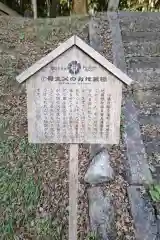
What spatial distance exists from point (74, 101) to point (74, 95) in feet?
0.16

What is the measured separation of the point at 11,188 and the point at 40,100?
1.90 m

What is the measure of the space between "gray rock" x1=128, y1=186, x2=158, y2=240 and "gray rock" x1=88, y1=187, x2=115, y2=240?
0.23 metres

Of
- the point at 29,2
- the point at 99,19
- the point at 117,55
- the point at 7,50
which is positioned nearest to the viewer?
the point at 117,55

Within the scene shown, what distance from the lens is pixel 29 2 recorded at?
13.5 meters

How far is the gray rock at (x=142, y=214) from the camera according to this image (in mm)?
3693

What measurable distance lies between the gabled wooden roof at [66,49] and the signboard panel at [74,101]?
0.03 meters

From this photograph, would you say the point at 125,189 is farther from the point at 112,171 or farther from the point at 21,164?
the point at 21,164

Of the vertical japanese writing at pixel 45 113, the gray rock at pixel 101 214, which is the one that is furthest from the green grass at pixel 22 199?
the vertical japanese writing at pixel 45 113

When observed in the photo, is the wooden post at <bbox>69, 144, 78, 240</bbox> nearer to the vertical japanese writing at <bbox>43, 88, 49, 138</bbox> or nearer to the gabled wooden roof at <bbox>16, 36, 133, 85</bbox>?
the vertical japanese writing at <bbox>43, 88, 49, 138</bbox>

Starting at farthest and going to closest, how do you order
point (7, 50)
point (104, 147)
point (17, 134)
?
1. point (7, 50)
2. point (17, 134)
3. point (104, 147)

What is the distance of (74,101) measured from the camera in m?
2.94

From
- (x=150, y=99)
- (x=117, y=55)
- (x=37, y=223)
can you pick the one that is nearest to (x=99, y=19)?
(x=117, y=55)

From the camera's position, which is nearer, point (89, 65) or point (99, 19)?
point (89, 65)

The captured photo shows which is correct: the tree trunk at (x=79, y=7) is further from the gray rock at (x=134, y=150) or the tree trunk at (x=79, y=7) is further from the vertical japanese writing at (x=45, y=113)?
the vertical japanese writing at (x=45, y=113)
